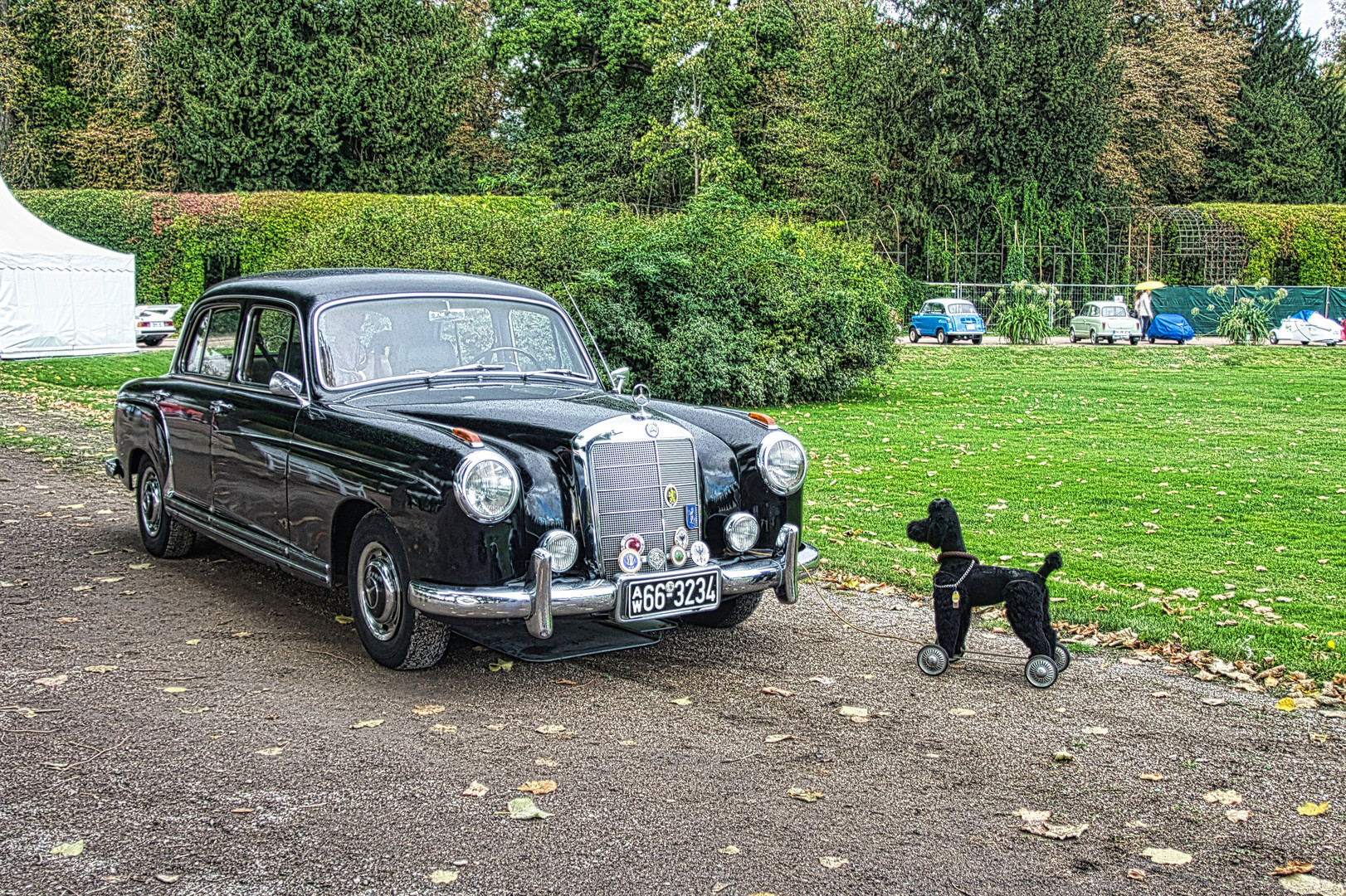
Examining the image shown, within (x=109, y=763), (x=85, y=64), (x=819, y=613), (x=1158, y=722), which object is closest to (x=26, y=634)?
(x=109, y=763)

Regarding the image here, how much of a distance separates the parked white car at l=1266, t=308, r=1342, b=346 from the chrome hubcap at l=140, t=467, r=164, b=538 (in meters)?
37.8

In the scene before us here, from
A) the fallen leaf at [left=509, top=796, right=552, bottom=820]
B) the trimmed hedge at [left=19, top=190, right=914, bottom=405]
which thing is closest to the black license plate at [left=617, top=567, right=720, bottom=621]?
the fallen leaf at [left=509, top=796, right=552, bottom=820]

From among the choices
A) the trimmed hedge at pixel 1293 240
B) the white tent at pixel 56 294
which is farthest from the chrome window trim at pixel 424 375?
the trimmed hedge at pixel 1293 240

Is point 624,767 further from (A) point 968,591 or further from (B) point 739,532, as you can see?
(A) point 968,591

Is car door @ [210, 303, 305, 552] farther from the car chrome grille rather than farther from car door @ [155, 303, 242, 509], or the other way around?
the car chrome grille

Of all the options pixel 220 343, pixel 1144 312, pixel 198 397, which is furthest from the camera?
pixel 1144 312

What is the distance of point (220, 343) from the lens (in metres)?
7.28

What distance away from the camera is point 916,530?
5688 millimetres

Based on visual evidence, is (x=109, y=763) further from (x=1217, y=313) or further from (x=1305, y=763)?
(x=1217, y=313)

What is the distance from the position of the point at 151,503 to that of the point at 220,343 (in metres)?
1.39

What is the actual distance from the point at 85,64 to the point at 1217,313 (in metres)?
42.3

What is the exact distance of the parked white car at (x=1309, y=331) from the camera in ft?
127

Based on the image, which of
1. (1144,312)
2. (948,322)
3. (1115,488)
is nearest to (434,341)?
(1115,488)

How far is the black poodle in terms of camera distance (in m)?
5.46
